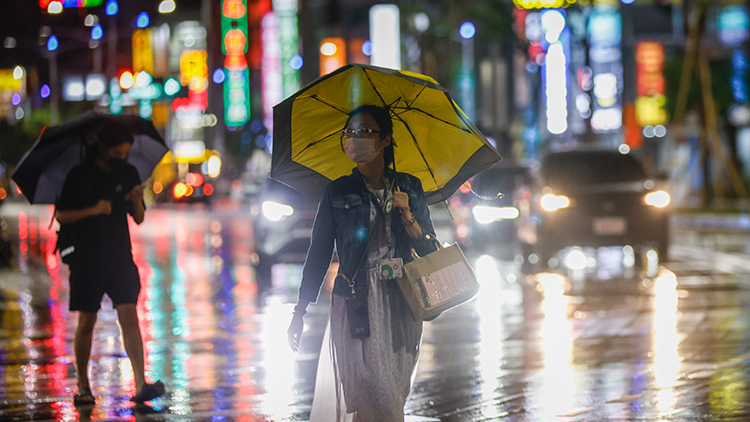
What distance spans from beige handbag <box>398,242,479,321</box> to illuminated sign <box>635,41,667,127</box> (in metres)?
Result: 59.0

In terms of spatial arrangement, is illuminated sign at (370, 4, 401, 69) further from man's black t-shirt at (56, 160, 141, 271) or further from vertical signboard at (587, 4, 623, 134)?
man's black t-shirt at (56, 160, 141, 271)

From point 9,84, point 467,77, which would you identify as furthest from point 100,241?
point 467,77

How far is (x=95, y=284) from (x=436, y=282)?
278 centimetres

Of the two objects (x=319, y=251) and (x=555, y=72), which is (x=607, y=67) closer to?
(x=555, y=72)

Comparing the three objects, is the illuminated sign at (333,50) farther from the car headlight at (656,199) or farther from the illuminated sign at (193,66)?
the car headlight at (656,199)

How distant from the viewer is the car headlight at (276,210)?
13.3 metres

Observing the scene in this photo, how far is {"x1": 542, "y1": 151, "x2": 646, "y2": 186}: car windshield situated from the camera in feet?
49.9

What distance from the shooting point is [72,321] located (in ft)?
34.3

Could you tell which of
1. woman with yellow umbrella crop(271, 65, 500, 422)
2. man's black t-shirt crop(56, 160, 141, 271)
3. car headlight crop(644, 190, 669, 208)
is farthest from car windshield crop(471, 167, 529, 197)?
woman with yellow umbrella crop(271, 65, 500, 422)

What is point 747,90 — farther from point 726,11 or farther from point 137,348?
point 137,348

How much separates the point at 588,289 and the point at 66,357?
7135 millimetres

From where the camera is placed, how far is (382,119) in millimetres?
4617

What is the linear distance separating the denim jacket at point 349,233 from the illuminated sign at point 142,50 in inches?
3009

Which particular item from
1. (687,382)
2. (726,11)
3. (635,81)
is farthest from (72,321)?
(635,81)
